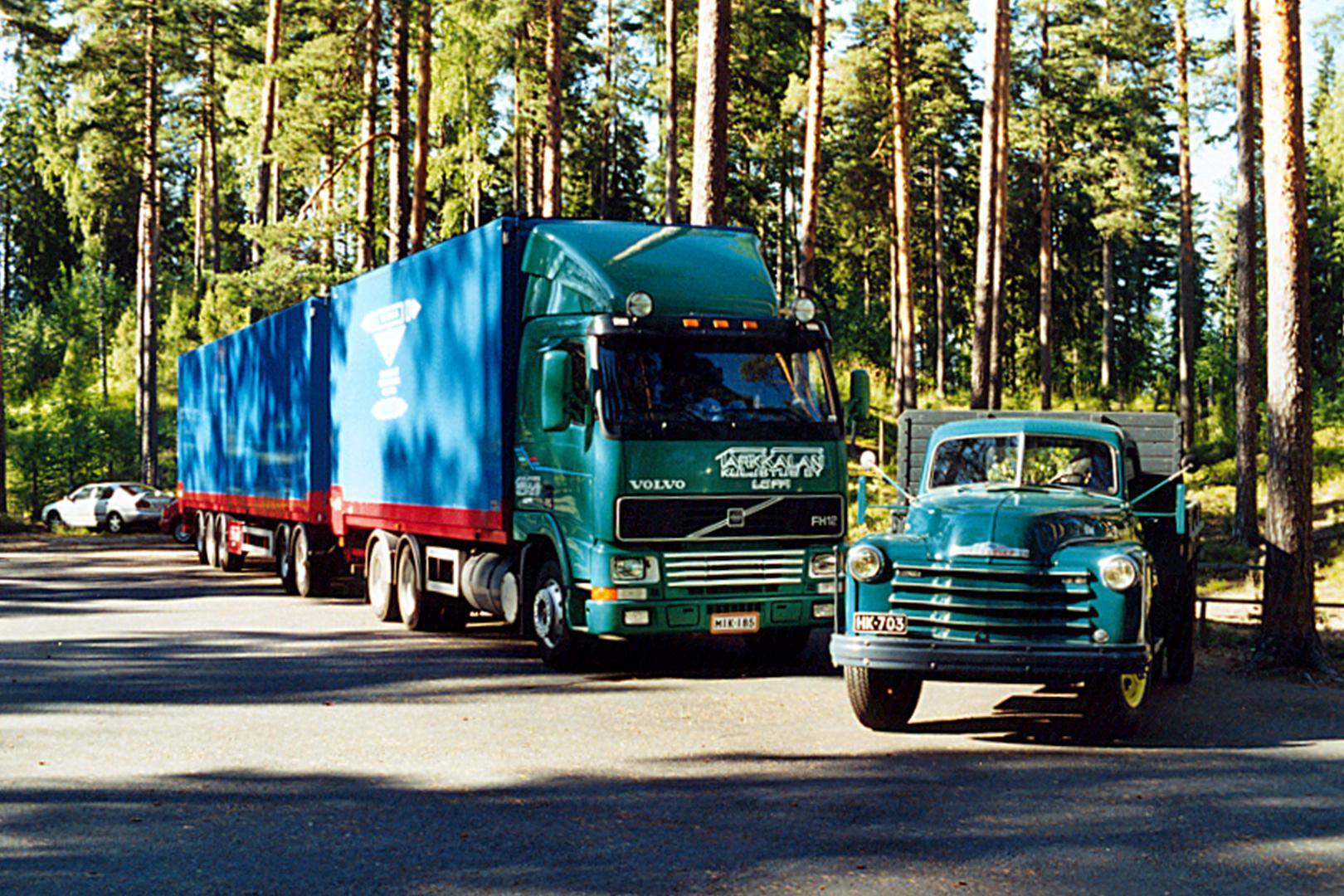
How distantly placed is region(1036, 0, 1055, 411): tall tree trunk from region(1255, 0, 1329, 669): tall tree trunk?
31523 mm

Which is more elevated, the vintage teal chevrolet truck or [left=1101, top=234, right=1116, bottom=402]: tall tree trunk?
[left=1101, top=234, right=1116, bottom=402]: tall tree trunk

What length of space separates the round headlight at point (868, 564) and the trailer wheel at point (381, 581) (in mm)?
9150

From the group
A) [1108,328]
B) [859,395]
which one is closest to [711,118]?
[859,395]

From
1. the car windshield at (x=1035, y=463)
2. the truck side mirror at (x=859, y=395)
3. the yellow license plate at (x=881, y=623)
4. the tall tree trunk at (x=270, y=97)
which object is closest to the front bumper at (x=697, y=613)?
the truck side mirror at (x=859, y=395)

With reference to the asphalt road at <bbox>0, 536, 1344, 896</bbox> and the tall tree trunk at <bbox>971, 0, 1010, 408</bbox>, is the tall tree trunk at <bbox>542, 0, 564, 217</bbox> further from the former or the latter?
the asphalt road at <bbox>0, 536, 1344, 896</bbox>

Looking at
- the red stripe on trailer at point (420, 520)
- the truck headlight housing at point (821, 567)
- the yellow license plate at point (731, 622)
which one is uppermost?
the red stripe on trailer at point (420, 520)

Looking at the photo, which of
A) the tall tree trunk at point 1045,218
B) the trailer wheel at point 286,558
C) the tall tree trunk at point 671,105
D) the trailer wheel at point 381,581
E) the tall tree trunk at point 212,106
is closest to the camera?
the trailer wheel at point 381,581

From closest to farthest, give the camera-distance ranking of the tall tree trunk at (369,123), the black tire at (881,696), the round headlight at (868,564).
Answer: the round headlight at (868,564) < the black tire at (881,696) < the tall tree trunk at (369,123)

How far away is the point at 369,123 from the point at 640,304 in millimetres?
28187

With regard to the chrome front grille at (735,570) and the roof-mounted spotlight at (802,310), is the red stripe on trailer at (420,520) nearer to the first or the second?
the chrome front grille at (735,570)

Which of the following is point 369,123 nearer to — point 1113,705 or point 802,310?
point 802,310

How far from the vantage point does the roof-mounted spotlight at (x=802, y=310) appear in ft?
44.8

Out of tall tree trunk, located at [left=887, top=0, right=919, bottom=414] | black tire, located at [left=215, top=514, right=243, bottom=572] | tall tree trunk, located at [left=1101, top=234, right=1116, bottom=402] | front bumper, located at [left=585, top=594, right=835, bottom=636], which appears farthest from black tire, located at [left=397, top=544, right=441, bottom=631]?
tall tree trunk, located at [left=1101, top=234, right=1116, bottom=402]

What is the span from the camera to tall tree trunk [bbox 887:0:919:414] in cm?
4275
